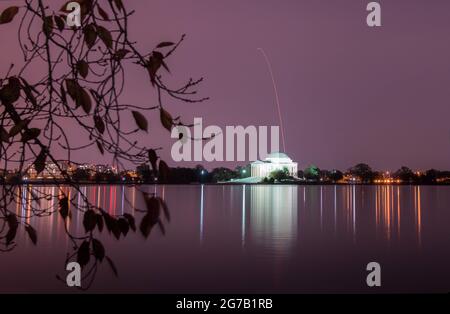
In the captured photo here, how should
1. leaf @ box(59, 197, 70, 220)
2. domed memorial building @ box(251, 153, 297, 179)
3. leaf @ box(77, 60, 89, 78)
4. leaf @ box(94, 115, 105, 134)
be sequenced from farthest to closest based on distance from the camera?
domed memorial building @ box(251, 153, 297, 179) < leaf @ box(59, 197, 70, 220) < leaf @ box(94, 115, 105, 134) < leaf @ box(77, 60, 89, 78)

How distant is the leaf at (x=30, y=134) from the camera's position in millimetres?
1417

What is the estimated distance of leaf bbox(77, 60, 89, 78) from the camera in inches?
54.5

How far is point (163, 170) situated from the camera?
4.66 ft

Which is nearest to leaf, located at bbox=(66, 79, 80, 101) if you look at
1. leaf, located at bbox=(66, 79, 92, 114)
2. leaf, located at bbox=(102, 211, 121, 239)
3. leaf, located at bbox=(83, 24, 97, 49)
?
leaf, located at bbox=(66, 79, 92, 114)

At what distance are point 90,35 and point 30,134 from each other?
303 millimetres

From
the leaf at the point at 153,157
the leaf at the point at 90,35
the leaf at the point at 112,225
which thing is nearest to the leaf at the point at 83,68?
the leaf at the point at 90,35

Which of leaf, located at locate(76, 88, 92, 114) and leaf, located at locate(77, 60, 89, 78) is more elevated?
leaf, located at locate(77, 60, 89, 78)

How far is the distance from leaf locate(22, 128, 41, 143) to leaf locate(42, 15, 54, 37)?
270 mm

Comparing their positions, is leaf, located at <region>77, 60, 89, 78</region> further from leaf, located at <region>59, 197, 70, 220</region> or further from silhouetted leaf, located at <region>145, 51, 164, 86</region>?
leaf, located at <region>59, 197, 70, 220</region>

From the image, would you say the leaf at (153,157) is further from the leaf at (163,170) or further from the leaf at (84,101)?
the leaf at (84,101)

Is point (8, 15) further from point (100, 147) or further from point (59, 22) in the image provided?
point (100, 147)
